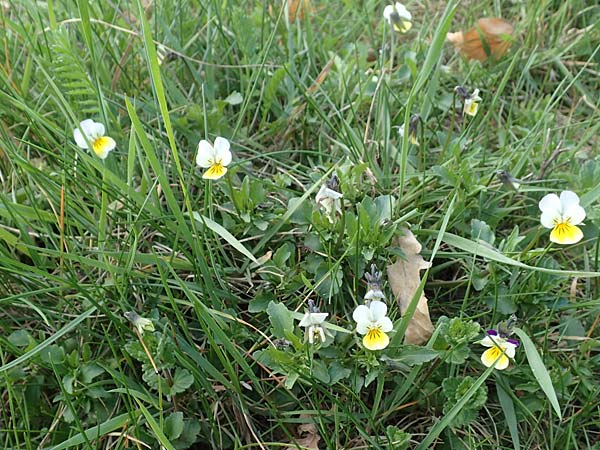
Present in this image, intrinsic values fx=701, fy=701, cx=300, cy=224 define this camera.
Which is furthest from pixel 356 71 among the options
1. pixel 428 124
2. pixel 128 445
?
pixel 128 445

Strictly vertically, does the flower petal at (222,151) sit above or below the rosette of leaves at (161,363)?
above

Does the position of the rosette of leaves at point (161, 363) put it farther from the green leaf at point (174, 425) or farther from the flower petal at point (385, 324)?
the flower petal at point (385, 324)

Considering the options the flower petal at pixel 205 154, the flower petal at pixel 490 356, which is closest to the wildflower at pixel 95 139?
the flower petal at pixel 205 154

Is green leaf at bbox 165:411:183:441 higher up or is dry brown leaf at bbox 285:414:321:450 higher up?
green leaf at bbox 165:411:183:441

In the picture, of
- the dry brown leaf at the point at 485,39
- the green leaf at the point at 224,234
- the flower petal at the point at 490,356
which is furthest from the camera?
the dry brown leaf at the point at 485,39

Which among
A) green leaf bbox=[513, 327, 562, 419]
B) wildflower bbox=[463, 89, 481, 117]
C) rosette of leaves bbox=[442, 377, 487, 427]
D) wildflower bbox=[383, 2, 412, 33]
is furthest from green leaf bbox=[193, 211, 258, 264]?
wildflower bbox=[383, 2, 412, 33]

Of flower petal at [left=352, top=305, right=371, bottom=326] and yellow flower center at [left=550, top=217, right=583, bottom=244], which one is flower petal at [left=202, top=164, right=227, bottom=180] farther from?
yellow flower center at [left=550, top=217, right=583, bottom=244]
